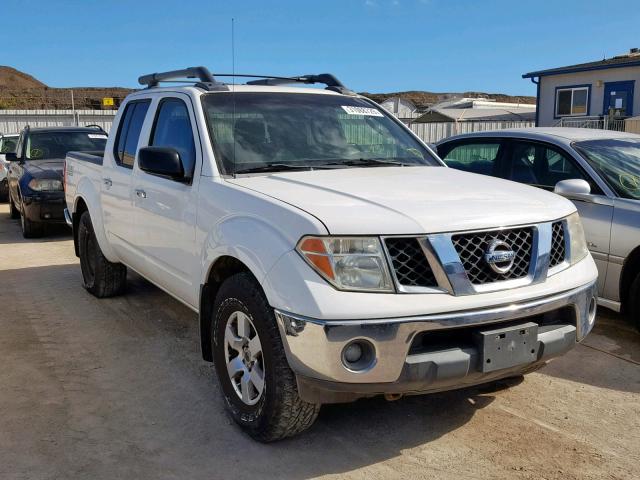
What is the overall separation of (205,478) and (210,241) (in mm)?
1232

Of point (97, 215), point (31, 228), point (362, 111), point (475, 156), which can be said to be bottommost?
point (31, 228)

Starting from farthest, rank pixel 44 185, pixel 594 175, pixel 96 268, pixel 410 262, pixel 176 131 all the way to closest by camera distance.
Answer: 1. pixel 44 185
2. pixel 96 268
3. pixel 594 175
4. pixel 176 131
5. pixel 410 262

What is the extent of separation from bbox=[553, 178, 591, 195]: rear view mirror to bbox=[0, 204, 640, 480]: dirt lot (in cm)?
114

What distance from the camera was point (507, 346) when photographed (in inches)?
115

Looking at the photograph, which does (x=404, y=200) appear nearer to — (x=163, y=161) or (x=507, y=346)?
(x=507, y=346)

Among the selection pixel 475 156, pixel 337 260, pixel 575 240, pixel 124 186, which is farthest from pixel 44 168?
pixel 575 240

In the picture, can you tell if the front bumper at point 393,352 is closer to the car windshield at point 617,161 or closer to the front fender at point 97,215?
the car windshield at point 617,161

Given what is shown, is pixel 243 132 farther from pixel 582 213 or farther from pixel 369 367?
pixel 582 213

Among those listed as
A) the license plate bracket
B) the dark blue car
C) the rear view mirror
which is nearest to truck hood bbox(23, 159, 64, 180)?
the dark blue car

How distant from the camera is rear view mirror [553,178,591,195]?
4930mm

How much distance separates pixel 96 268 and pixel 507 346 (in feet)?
14.2

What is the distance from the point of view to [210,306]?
3.75 meters

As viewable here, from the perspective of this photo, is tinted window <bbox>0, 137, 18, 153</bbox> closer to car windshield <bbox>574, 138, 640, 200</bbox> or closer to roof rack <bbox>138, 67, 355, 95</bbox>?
roof rack <bbox>138, 67, 355, 95</bbox>

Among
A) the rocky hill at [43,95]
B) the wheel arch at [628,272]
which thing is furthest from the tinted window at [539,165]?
the rocky hill at [43,95]
